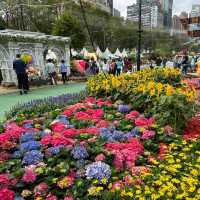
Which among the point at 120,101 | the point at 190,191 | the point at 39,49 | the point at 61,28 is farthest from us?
the point at 61,28

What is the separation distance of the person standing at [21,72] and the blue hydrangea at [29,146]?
10.1 metres

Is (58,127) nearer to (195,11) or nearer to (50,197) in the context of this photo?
(50,197)

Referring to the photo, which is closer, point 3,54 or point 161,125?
Answer: point 161,125

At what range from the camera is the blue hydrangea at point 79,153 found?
4315 mm

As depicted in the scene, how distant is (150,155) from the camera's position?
468 cm

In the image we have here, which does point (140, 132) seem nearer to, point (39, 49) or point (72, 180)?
point (72, 180)

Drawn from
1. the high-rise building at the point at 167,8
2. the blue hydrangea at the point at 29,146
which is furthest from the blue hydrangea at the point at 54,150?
the high-rise building at the point at 167,8

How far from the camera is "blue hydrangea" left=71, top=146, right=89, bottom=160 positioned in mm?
4315

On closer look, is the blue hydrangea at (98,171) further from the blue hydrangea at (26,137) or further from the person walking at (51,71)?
the person walking at (51,71)

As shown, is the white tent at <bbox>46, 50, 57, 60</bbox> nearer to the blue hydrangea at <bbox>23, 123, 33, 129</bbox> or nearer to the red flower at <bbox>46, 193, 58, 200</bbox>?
the blue hydrangea at <bbox>23, 123, 33, 129</bbox>

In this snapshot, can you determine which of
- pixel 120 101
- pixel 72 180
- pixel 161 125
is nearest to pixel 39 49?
pixel 120 101

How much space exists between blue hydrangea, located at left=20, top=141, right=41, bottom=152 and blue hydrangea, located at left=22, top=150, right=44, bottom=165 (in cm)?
21

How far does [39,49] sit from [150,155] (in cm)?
1579

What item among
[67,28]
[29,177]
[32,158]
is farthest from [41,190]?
[67,28]
